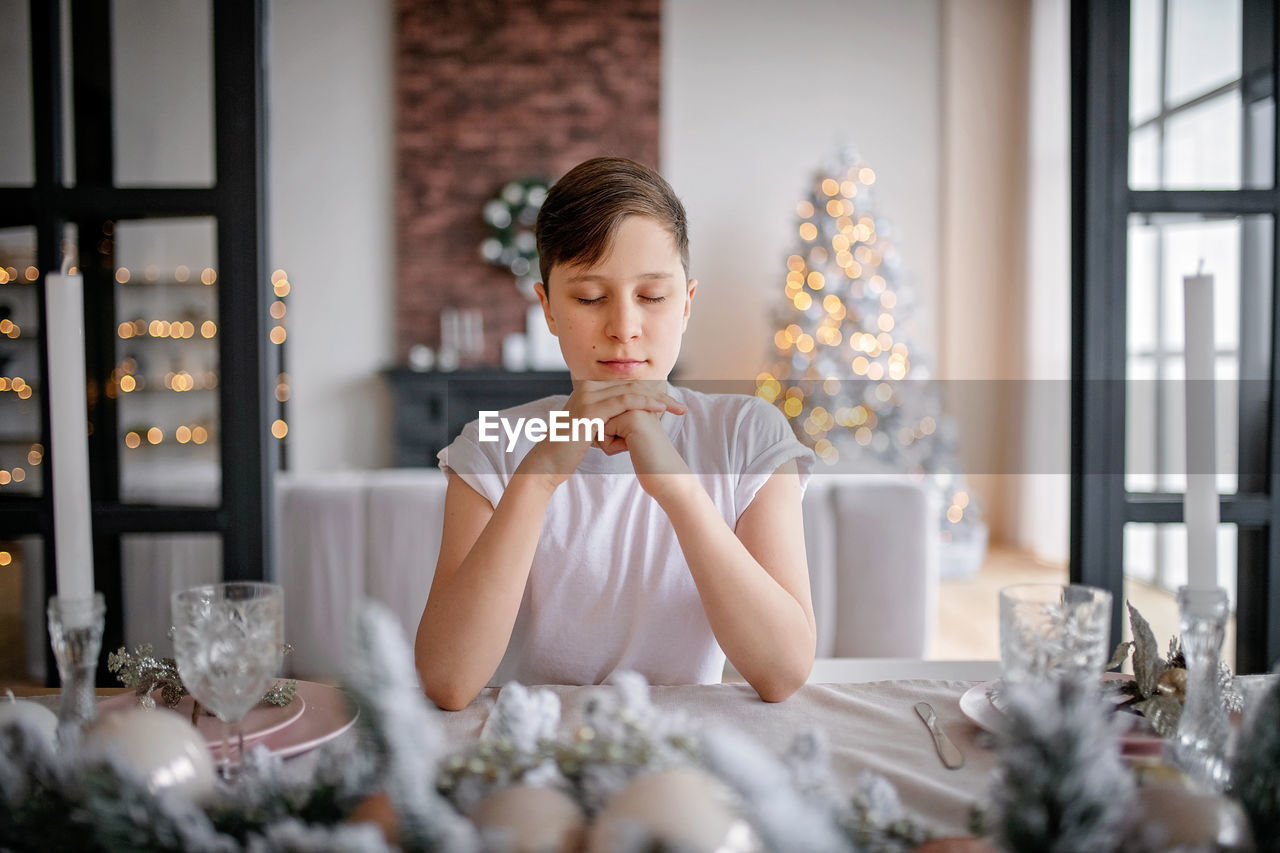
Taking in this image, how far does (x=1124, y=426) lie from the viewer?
4.55 feet

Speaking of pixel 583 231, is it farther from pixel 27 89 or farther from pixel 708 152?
pixel 708 152

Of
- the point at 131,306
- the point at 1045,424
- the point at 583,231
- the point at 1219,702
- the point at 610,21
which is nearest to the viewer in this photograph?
the point at 1219,702

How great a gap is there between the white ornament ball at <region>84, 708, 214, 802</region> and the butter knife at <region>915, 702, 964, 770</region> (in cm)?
54

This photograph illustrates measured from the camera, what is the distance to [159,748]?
0.50 meters

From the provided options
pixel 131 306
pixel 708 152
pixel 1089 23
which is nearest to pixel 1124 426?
pixel 1089 23

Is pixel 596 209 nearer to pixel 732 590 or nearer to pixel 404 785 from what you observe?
pixel 732 590

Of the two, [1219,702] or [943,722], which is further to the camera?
[943,722]

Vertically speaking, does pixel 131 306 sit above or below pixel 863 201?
below

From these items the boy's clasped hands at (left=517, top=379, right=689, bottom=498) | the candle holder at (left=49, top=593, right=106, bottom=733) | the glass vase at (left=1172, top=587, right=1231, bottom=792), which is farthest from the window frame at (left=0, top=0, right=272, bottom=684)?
the glass vase at (left=1172, top=587, right=1231, bottom=792)

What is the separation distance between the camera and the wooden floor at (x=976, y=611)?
149 centimetres

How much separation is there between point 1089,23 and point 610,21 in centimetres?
485

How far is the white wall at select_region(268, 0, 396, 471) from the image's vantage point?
5.74m

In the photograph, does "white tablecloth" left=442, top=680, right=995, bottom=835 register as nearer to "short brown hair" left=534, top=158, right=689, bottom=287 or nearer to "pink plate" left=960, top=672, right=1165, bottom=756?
"pink plate" left=960, top=672, right=1165, bottom=756

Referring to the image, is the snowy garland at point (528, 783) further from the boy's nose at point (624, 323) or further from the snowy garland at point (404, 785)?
the boy's nose at point (624, 323)
